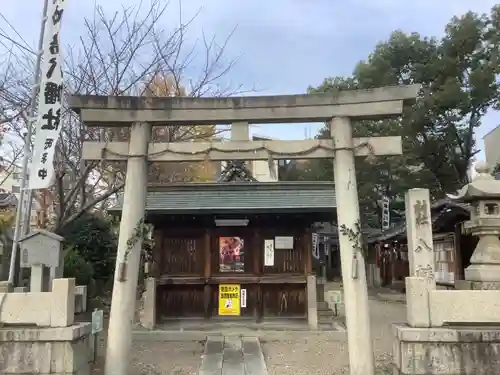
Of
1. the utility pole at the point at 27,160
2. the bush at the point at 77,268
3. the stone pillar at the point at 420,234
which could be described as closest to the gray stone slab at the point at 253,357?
the stone pillar at the point at 420,234

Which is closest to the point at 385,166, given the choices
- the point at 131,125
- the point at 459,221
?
the point at 459,221

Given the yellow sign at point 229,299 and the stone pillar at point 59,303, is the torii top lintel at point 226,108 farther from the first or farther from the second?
the yellow sign at point 229,299

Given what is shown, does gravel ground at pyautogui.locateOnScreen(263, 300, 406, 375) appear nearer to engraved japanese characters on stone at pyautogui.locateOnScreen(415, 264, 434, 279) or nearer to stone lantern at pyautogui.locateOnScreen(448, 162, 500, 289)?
engraved japanese characters on stone at pyautogui.locateOnScreen(415, 264, 434, 279)

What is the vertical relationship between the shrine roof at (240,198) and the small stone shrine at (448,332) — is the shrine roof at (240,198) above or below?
above

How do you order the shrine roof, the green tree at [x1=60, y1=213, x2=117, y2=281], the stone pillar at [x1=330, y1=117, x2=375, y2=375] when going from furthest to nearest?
the green tree at [x1=60, y1=213, x2=117, y2=281], the shrine roof, the stone pillar at [x1=330, y1=117, x2=375, y2=375]

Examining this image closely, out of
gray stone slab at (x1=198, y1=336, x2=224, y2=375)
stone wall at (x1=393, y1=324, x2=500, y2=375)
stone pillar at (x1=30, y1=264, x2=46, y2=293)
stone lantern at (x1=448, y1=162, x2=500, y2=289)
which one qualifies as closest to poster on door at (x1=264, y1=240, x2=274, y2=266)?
gray stone slab at (x1=198, y1=336, x2=224, y2=375)

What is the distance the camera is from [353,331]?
7102 millimetres

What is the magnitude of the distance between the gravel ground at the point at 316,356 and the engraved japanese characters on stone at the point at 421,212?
2.64 metres

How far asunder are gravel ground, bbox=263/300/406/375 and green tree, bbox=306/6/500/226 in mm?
14822

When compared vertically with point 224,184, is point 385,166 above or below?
above

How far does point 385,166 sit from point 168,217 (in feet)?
61.0

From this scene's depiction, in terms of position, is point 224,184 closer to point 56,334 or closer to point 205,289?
point 205,289

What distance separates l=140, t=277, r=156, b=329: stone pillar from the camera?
12.6 m

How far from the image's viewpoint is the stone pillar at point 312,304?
12.5 m
